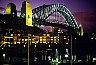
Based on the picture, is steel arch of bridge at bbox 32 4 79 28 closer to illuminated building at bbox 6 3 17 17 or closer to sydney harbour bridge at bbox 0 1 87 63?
sydney harbour bridge at bbox 0 1 87 63

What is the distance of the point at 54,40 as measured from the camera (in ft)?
125

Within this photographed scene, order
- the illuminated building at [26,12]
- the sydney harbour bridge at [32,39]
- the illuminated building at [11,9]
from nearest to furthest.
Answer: the sydney harbour bridge at [32,39], the illuminated building at [26,12], the illuminated building at [11,9]

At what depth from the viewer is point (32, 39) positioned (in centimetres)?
3331

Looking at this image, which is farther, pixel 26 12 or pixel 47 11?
pixel 47 11

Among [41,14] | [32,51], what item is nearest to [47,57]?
[32,51]

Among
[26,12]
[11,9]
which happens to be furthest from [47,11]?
[11,9]

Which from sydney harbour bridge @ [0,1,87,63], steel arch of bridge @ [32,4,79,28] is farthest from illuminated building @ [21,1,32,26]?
steel arch of bridge @ [32,4,79,28]

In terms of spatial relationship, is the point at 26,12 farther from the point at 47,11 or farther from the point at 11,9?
the point at 47,11

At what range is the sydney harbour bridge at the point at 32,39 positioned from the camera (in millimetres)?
26109

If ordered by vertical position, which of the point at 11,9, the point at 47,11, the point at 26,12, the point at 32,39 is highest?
the point at 47,11

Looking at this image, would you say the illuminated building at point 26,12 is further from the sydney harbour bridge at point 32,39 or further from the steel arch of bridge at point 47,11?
the steel arch of bridge at point 47,11

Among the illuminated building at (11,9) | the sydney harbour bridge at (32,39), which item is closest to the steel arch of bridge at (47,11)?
the sydney harbour bridge at (32,39)

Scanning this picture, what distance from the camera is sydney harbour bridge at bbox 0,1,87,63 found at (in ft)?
85.7

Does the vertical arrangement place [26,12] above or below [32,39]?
above
